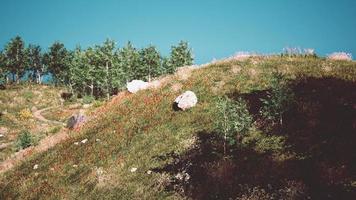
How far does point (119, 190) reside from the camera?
624 inches

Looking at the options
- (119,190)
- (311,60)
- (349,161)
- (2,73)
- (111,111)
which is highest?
(2,73)

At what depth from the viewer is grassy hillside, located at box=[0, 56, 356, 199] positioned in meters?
13.0

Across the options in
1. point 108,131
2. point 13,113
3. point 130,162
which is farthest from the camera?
point 13,113

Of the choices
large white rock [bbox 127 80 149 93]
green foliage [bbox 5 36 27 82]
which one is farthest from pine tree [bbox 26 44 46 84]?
large white rock [bbox 127 80 149 93]

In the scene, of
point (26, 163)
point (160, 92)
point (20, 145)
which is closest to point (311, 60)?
point (160, 92)

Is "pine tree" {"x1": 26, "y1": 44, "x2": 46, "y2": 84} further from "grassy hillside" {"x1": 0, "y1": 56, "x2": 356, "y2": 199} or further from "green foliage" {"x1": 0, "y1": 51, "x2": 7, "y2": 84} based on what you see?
"grassy hillside" {"x1": 0, "y1": 56, "x2": 356, "y2": 199}

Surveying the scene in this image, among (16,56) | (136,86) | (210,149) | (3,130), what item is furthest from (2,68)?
(210,149)

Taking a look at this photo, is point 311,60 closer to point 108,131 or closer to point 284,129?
point 284,129

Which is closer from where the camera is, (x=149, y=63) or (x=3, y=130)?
(x=3, y=130)

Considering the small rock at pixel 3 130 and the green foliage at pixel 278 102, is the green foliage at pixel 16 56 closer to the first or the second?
the small rock at pixel 3 130

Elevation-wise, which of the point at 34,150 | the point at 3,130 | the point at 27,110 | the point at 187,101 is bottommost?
the point at 3,130

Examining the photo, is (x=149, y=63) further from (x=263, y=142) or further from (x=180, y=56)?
(x=263, y=142)

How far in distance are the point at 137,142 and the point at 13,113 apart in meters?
55.5

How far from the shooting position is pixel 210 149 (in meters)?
16.8
